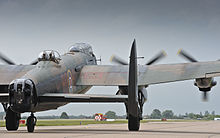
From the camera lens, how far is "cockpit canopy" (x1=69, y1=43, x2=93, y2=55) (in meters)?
32.3

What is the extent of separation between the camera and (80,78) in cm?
2764

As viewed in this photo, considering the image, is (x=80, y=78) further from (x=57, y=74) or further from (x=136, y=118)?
(x=136, y=118)

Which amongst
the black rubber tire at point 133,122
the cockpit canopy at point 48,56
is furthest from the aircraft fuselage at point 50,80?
the black rubber tire at point 133,122

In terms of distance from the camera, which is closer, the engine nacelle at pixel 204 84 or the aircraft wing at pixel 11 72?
the engine nacelle at pixel 204 84

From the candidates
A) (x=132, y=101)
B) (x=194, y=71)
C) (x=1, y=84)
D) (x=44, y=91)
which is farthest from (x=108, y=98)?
(x=1, y=84)

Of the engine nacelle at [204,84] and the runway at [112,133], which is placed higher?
the engine nacelle at [204,84]

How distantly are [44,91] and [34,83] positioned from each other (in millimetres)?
936

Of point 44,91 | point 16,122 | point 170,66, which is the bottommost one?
point 16,122

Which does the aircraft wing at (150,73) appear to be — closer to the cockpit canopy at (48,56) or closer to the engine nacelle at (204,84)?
the engine nacelle at (204,84)

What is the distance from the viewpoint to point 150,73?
2578cm

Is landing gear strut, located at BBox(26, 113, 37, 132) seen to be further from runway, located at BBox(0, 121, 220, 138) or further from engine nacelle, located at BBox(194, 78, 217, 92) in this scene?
engine nacelle, located at BBox(194, 78, 217, 92)

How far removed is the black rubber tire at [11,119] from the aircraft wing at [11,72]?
3346 mm

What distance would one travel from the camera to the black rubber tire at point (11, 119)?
22.5m

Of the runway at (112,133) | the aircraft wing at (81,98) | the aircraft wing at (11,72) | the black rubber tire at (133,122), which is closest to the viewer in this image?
the runway at (112,133)
